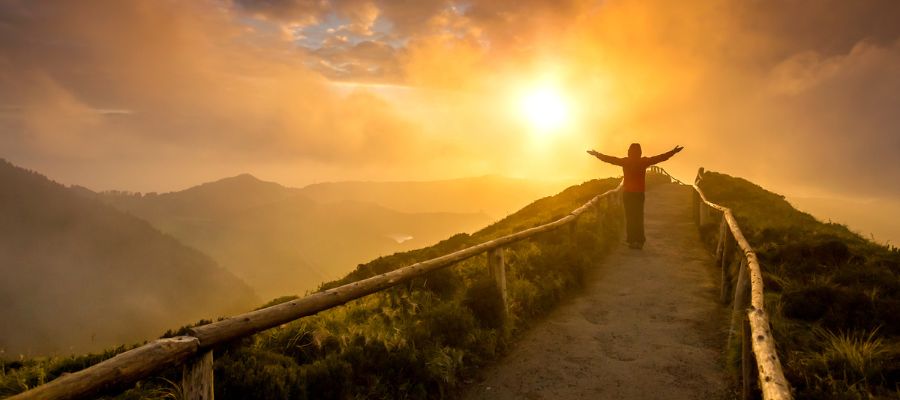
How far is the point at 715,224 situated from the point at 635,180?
12.7 feet

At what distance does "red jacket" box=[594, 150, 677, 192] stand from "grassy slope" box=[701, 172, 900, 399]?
2838mm

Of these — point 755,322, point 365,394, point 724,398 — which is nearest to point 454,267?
point 365,394

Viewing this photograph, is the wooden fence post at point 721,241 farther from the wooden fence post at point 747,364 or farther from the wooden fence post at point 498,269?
the wooden fence post at point 747,364

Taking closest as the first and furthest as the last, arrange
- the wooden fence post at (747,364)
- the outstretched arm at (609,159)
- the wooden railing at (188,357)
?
the wooden railing at (188,357), the wooden fence post at (747,364), the outstretched arm at (609,159)

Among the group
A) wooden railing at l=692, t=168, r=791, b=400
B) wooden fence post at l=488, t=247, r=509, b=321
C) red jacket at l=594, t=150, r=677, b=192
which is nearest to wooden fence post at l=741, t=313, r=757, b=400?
wooden railing at l=692, t=168, r=791, b=400

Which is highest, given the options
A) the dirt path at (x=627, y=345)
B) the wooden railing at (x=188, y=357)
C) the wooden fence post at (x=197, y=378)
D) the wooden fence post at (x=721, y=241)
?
the wooden fence post at (x=721, y=241)

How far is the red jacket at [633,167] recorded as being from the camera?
494 inches

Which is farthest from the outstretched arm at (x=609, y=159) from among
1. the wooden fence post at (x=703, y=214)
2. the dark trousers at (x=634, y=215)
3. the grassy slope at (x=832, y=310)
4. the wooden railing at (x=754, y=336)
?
the wooden fence post at (x=703, y=214)

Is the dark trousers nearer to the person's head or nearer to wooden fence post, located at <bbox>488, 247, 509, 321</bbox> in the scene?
the person's head

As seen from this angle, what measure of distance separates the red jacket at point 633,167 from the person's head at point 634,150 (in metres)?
0.11

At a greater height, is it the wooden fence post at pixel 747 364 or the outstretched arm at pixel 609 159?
the outstretched arm at pixel 609 159

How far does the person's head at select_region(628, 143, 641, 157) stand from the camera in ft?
41.2

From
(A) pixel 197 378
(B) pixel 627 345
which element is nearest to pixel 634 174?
(B) pixel 627 345

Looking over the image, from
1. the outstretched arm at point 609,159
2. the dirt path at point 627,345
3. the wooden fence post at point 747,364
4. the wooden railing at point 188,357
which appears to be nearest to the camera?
the wooden railing at point 188,357
